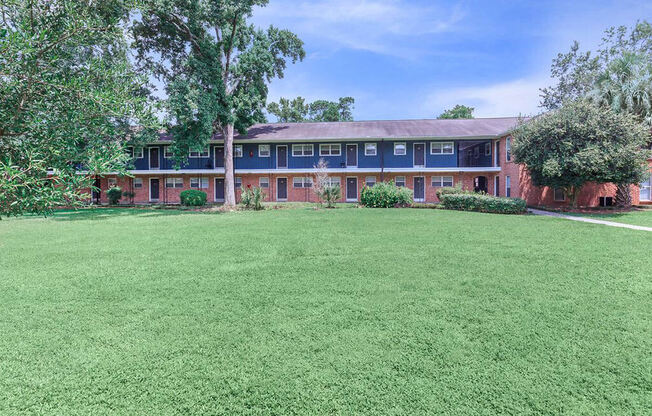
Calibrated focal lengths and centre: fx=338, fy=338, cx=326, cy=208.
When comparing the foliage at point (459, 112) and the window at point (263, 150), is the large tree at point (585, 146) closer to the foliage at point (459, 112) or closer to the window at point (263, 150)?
the window at point (263, 150)

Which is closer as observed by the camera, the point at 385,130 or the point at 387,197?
the point at 387,197

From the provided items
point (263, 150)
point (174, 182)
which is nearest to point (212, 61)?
point (263, 150)

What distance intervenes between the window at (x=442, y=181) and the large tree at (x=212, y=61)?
1445 cm

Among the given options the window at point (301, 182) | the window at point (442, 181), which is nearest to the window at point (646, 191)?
the window at point (442, 181)

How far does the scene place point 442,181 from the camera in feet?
90.1

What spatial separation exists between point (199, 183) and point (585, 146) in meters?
27.2

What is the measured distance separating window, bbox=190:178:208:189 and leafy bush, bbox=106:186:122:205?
557 centimetres

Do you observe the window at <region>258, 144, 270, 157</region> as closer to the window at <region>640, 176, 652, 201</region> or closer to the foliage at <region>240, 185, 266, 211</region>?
the foliage at <region>240, 185, 266, 211</region>

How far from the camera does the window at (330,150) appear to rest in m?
28.1

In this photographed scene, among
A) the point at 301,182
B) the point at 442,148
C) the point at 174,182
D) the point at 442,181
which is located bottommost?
the point at 442,181

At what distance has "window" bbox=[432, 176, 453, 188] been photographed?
2736 cm

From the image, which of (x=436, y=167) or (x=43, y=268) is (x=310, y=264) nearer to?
(x=43, y=268)

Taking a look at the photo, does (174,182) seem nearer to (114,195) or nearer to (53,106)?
(114,195)

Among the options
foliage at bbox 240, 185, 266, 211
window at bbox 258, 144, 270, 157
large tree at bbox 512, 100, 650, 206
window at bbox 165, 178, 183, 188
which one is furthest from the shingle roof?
foliage at bbox 240, 185, 266, 211
